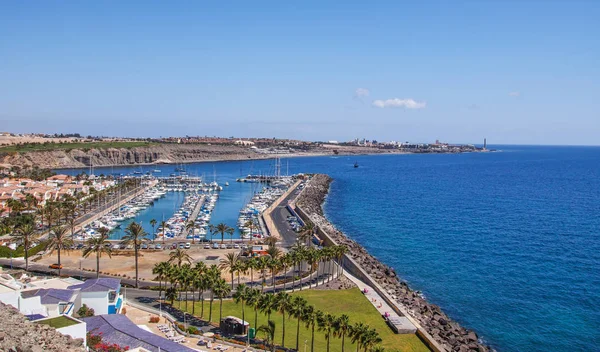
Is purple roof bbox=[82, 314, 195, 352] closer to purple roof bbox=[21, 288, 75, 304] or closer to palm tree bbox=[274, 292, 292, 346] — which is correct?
purple roof bbox=[21, 288, 75, 304]

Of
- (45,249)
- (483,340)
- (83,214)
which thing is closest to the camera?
(483,340)

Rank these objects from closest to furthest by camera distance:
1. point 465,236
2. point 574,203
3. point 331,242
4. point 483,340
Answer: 1. point 483,340
2. point 331,242
3. point 465,236
4. point 574,203

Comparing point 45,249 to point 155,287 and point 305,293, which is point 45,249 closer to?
point 155,287

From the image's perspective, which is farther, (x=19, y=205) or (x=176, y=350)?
(x=19, y=205)

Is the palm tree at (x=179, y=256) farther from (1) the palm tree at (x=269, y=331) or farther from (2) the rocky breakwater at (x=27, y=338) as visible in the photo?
(2) the rocky breakwater at (x=27, y=338)

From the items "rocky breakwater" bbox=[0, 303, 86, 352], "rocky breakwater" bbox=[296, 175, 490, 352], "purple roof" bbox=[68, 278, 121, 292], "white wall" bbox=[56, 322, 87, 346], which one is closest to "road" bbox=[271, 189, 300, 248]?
"rocky breakwater" bbox=[296, 175, 490, 352]

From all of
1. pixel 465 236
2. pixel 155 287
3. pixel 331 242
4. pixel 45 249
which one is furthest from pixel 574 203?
pixel 45 249

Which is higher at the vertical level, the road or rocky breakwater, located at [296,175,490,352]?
the road
